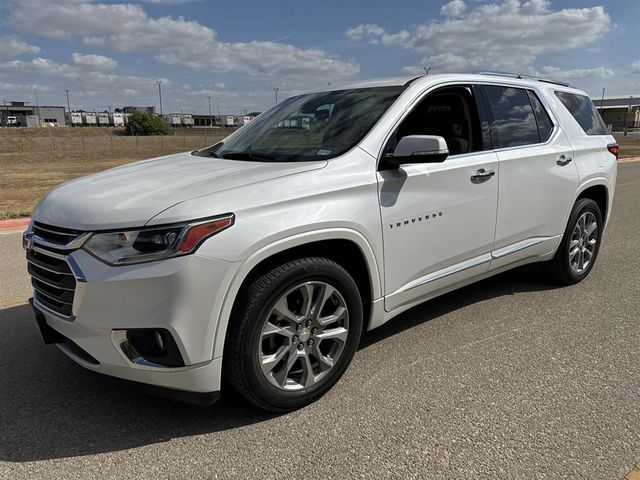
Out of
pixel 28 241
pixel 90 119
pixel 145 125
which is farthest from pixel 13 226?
pixel 90 119

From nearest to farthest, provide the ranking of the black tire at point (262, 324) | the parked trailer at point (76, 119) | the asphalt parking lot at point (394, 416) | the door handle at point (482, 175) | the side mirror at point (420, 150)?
the asphalt parking lot at point (394, 416) → the black tire at point (262, 324) → the side mirror at point (420, 150) → the door handle at point (482, 175) → the parked trailer at point (76, 119)

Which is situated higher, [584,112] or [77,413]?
[584,112]

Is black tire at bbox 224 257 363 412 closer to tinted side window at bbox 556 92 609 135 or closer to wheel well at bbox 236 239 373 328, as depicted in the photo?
wheel well at bbox 236 239 373 328

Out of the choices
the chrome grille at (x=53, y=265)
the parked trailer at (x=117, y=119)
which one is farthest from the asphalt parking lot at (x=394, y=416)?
the parked trailer at (x=117, y=119)

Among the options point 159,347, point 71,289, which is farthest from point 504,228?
point 71,289

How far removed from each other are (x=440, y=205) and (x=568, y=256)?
208 centimetres

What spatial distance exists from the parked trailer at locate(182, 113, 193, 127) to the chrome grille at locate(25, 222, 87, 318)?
443 feet

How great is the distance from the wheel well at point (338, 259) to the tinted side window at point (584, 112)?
2945mm

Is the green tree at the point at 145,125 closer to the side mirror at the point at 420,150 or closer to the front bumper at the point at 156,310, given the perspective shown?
the side mirror at the point at 420,150

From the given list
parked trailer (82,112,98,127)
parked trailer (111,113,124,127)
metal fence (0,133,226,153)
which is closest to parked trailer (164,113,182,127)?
parked trailer (111,113,124,127)

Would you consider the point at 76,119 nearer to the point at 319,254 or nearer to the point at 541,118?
the point at 541,118

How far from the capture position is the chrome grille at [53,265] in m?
2.55

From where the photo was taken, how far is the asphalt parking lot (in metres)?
2.48

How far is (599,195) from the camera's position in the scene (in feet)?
17.0
